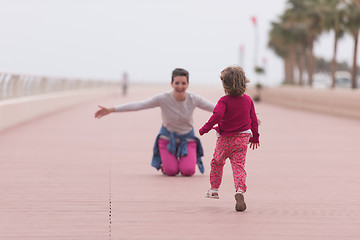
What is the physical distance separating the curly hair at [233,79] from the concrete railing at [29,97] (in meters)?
10.6

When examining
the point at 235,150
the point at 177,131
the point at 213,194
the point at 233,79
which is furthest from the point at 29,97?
the point at 233,79

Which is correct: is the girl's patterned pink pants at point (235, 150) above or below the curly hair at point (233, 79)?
below

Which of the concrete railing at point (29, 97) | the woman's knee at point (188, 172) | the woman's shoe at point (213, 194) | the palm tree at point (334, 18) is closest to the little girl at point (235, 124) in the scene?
Result: the woman's shoe at point (213, 194)

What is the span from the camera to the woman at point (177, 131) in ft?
28.8

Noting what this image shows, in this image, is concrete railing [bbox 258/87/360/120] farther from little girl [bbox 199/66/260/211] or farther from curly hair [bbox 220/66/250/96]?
curly hair [bbox 220/66/250/96]

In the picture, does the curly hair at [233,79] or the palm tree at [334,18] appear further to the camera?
the palm tree at [334,18]

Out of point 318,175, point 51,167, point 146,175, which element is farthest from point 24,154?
point 318,175

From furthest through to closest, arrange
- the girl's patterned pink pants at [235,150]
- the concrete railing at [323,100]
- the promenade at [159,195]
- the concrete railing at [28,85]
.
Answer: the concrete railing at [323,100] → the concrete railing at [28,85] → the girl's patterned pink pants at [235,150] → the promenade at [159,195]

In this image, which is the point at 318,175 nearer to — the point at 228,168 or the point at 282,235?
the point at 228,168

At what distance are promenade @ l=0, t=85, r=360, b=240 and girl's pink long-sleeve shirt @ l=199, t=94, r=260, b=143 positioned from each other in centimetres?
76

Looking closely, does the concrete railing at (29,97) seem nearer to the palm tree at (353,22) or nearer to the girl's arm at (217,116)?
the girl's arm at (217,116)

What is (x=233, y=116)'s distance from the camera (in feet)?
21.9

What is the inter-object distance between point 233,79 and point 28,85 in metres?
16.0

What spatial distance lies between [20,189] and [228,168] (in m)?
3.37
